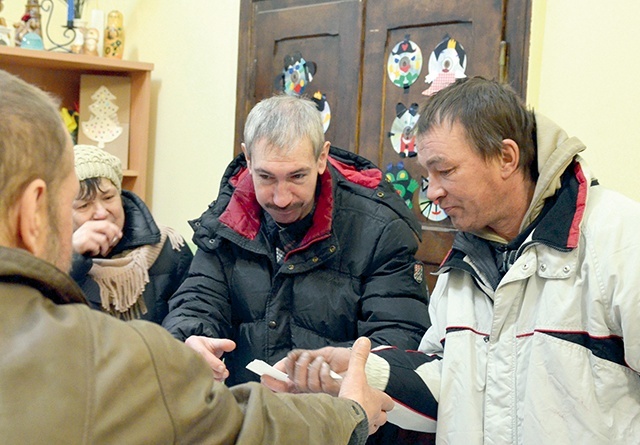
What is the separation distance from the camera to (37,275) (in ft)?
3.44

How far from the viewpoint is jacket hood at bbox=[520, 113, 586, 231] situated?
173 centimetres

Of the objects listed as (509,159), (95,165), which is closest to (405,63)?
(95,165)

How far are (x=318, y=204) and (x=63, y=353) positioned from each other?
4.43ft

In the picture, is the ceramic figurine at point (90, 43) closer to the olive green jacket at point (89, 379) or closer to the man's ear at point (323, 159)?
the man's ear at point (323, 159)

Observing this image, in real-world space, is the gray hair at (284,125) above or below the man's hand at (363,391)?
above

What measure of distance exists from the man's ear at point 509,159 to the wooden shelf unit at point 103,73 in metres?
3.11

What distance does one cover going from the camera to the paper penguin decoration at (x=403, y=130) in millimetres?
3373

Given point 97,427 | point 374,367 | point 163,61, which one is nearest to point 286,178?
point 374,367

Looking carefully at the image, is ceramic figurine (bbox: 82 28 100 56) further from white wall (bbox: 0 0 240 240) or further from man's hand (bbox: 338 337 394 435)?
man's hand (bbox: 338 337 394 435)

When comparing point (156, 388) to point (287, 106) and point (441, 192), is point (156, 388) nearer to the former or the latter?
point (441, 192)

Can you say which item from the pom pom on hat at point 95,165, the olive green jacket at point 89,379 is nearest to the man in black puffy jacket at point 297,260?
the pom pom on hat at point 95,165

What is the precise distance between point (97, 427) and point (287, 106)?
147cm

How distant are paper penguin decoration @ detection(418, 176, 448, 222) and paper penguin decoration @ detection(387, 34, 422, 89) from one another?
42 centimetres

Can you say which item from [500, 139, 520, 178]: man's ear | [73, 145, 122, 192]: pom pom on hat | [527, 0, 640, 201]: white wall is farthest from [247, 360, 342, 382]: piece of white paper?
[527, 0, 640, 201]: white wall
